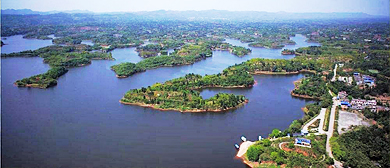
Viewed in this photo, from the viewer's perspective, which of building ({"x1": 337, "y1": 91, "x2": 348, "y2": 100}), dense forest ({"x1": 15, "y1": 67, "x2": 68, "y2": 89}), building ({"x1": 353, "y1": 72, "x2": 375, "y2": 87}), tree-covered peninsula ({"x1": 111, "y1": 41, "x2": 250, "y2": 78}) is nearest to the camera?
building ({"x1": 337, "y1": 91, "x2": 348, "y2": 100})

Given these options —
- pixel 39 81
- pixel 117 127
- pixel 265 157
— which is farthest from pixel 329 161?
pixel 39 81

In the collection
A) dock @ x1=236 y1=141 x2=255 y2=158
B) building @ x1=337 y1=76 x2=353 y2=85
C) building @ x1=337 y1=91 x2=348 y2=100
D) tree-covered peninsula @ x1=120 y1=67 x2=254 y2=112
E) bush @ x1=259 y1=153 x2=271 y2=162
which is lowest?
dock @ x1=236 y1=141 x2=255 y2=158

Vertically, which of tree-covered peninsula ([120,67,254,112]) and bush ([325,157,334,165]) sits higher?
tree-covered peninsula ([120,67,254,112])

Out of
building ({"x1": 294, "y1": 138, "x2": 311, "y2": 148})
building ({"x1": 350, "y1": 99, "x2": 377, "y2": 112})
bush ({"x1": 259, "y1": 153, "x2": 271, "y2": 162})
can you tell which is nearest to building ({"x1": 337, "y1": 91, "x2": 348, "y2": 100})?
building ({"x1": 350, "y1": 99, "x2": 377, "y2": 112})

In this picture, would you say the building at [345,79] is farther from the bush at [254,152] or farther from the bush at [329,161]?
the bush at [254,152]

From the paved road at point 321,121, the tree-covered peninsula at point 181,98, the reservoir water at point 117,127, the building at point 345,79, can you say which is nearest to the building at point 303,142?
the paved road at point 321,121

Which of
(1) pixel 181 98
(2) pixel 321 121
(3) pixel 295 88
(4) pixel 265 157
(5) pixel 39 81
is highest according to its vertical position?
(3) pixel 295 88

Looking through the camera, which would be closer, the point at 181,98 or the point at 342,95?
the point at 181,98

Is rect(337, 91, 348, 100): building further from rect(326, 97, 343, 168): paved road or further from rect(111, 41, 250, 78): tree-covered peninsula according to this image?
rect(111, 41, 250, 78): tree-covered peninsula

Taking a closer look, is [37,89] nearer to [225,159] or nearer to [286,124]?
[225,159]

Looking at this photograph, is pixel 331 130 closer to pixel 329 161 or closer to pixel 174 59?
pixel 329 161
